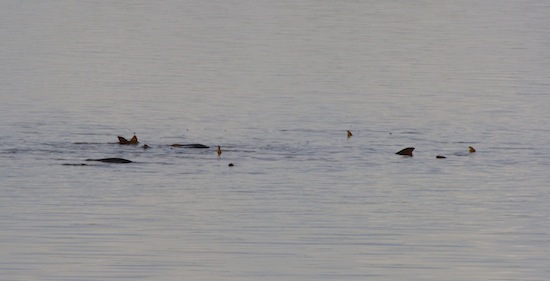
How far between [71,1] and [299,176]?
76.8m

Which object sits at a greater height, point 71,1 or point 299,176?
point 71,1

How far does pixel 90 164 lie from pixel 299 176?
4239 mm

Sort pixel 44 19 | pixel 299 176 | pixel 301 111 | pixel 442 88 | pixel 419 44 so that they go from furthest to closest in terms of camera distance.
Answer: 1. pixel 44 19
2. pixel 419 44
3. pixel 442 88
4. pixel 301 111
5. pixel 299 176

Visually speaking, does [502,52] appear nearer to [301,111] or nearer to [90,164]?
[301,111]

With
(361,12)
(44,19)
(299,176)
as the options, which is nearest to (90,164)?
(299,176)

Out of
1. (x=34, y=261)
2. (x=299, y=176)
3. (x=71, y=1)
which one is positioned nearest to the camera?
(x=34, y=261)

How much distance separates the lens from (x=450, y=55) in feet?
205

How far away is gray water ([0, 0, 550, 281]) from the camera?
23.1 meters

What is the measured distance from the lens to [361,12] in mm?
91875

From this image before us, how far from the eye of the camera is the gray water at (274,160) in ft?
75.6

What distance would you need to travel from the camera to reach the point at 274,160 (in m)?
32.6

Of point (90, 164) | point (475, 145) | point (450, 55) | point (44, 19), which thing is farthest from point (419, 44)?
point (90, 164)

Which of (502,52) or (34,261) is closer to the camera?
(34,261)

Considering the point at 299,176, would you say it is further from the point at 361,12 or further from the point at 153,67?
Answer: the point at 361,12
